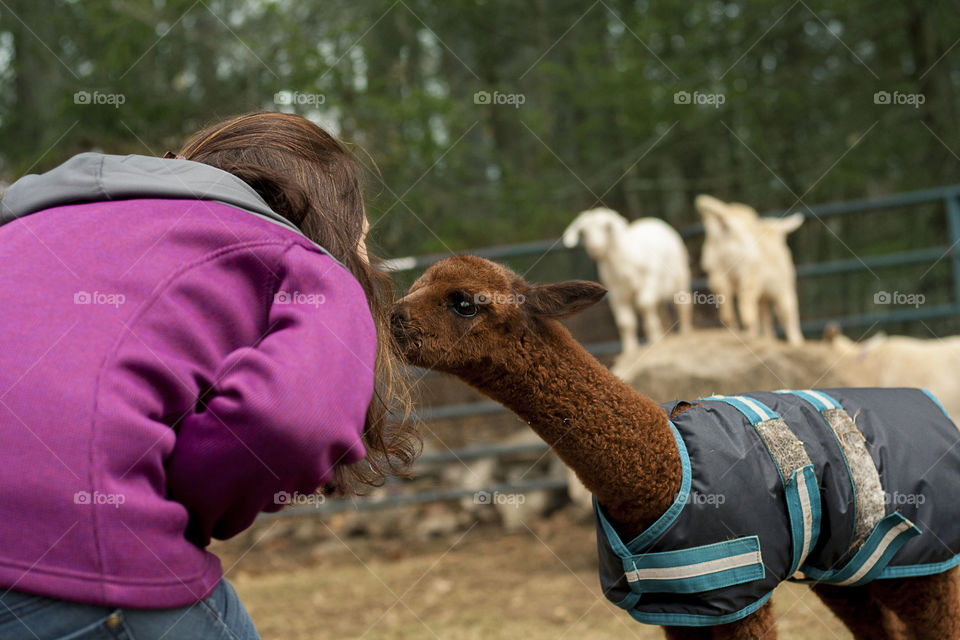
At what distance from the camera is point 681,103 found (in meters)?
9.02

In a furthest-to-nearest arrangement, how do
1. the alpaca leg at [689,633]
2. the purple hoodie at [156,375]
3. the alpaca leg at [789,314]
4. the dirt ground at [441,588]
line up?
the alpaca leg at [789,314] < the dirt ground at [441,588] < the alpaca leg at [689,633] < the purple hoodie at [156,375]

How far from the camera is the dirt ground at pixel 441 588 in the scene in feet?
15.5

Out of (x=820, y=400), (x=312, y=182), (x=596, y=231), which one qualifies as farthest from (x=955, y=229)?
(x=312, y=182)

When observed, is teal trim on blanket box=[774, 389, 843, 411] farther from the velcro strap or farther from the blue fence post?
the blue fence post

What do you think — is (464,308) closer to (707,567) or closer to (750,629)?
→ (707,567)

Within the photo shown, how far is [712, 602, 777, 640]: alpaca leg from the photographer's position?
2545 mm

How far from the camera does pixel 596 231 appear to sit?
23.1ft

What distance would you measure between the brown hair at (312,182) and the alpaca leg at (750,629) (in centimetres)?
Result: 138

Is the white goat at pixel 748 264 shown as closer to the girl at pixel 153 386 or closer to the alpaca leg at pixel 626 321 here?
the alpaca leg at pixel 626 321

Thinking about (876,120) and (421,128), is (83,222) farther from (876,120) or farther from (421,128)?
(876,120)

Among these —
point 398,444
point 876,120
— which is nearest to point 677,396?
point 398,444

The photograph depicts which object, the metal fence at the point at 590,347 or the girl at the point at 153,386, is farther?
the metal fence at the point at 590,347

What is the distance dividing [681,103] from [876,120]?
2491 millimetres

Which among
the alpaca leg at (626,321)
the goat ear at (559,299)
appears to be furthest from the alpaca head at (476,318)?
the alpaca leg at (626,321)
